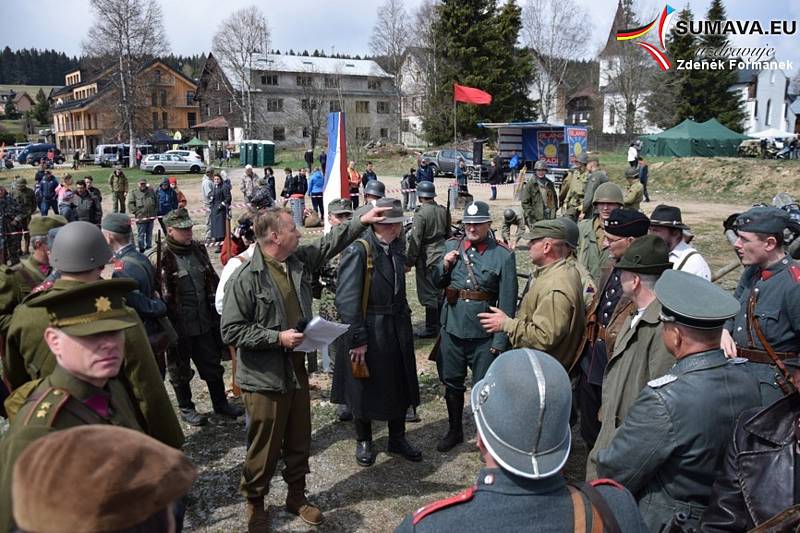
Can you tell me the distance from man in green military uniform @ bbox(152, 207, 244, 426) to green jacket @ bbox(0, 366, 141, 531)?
3.21m

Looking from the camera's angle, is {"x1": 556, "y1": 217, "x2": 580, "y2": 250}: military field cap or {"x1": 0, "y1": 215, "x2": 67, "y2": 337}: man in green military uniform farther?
{"x1": 556, "y1": 217, "x2": 580, "y2": 250}: military field cap

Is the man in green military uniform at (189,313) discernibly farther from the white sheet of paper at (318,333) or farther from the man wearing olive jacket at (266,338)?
the white sheet of paper at (318,333)

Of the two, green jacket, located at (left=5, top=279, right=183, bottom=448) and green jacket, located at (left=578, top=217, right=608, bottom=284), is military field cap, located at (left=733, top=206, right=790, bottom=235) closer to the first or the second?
green jacket, located at (left=578, top=217, right=608, bottom=284)

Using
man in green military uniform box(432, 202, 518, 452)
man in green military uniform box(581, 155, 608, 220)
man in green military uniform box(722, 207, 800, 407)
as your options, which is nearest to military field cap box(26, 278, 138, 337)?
man in green military uniform box(432, 202, 518, 452)

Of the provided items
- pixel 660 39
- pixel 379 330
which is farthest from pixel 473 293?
pixel 660 39

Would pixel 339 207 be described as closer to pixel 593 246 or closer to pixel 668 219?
pixel 593 246

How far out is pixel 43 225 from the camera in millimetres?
5348

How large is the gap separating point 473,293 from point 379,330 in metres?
0.84

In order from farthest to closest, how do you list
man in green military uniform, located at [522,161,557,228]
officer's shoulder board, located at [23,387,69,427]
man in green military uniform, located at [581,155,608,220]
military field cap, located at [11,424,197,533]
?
1. man in green military uniform, located at [522,161,557,228]
2. man in green military uniform, located at [581,155,608,220]
3. officer's shoulder board, located at [23,387,69,427]
4. military field cap, located at [11,424,197,533]

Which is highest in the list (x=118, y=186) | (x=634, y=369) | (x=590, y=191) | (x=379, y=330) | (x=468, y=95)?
(x=468, y=95)

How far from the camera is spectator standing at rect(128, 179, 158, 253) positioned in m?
14.8

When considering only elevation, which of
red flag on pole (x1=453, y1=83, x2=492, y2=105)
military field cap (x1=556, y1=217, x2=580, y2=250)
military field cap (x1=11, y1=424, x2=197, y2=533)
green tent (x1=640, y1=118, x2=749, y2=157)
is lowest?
military field cap (x1=11, y1=424, x2=197, y2=533)

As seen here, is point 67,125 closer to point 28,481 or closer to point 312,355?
point 312,355

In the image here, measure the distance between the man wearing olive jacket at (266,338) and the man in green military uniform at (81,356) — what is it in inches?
55.6
